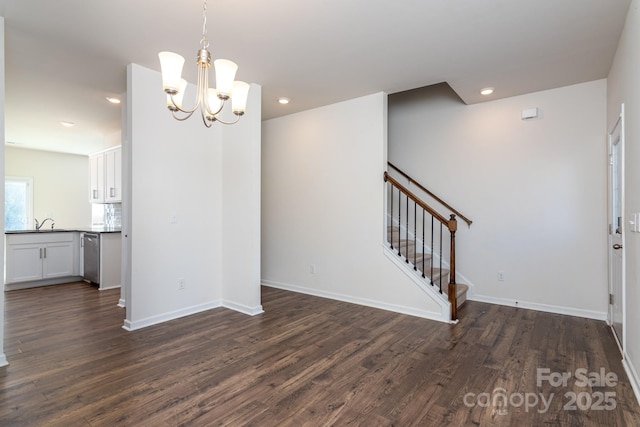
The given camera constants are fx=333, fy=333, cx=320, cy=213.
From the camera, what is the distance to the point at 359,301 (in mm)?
4336

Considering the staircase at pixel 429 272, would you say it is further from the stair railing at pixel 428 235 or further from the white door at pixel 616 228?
the white door at pixel 616 228

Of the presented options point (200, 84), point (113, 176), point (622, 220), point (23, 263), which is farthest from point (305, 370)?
point (23, 263)

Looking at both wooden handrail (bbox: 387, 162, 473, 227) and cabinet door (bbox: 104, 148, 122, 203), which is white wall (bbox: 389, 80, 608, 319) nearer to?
wooden handrail (bbox: 387, 162, 473, 227)

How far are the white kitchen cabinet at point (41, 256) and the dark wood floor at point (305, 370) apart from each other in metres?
1.72

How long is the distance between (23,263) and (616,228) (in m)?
7.62

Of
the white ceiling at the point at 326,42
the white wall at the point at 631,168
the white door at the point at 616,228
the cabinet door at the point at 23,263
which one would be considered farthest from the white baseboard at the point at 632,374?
the cabinet door at the point at 23,263

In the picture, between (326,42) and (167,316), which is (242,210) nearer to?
(167,316)

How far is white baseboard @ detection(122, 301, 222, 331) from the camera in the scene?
3.33 metres

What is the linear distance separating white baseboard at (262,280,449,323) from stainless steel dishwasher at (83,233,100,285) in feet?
8.43

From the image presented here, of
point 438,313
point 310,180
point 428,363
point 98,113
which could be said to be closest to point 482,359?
point 428,363

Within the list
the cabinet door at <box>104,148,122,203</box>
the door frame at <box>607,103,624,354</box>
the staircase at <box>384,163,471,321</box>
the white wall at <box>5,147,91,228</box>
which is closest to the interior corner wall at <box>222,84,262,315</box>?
the staircase at <box>384,163,471,321</box>

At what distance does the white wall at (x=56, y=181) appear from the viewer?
7557mm

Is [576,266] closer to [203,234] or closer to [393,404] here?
[393,404]

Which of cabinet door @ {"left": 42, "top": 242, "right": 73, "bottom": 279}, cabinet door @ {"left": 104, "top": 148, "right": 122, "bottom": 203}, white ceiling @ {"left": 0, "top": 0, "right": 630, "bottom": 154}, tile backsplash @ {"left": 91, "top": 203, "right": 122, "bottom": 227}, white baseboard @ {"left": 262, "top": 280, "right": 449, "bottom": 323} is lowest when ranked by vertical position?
white baseboard @ {"left": 262, "top": 280, "right": 449, "bottom": 323}
